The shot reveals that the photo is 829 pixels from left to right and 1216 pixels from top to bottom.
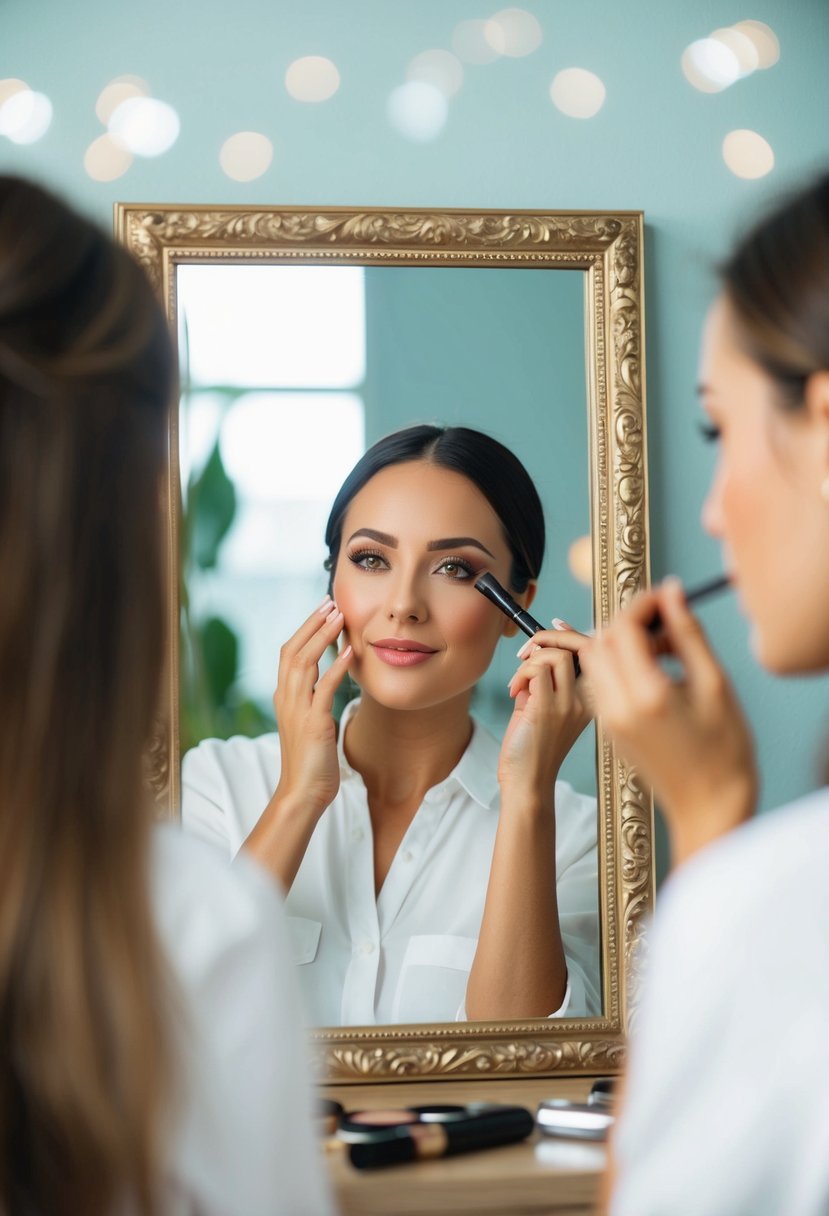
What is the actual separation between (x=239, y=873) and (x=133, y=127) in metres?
0.98

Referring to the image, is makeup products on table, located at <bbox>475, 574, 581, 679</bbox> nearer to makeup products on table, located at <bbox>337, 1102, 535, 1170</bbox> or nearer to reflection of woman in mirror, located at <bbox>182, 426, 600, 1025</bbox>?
reflection of woman in mirror, located at <bbox>182, 426, 600, 1025</bbox>

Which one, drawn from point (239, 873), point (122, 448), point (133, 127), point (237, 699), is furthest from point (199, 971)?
point (133, 127)

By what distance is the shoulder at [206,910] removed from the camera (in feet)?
1.87

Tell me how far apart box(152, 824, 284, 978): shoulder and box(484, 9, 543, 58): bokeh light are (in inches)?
42.0

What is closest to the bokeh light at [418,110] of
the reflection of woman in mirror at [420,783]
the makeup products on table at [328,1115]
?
the reflection of woman in mirror at [420,783]

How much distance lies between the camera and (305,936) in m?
1.26

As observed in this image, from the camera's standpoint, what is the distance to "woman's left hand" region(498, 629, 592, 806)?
4.16ft

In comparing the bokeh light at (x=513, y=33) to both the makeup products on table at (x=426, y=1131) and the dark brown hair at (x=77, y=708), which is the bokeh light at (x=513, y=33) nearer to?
the dark brown hair at (x=77, y=708)

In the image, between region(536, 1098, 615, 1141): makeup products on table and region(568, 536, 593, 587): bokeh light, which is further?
region(568, 536, 593, 587): bokeh light

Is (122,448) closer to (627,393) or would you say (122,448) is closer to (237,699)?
(237,699)

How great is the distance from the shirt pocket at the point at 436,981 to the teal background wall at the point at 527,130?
0.39 meters

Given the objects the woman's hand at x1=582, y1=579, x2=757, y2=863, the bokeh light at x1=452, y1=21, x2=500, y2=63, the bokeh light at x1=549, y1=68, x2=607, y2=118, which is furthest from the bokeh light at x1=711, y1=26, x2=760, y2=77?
the woman's hand at x1=582, y1=579, x2=757, y2=863

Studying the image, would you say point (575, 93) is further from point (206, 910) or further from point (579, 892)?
point (206, 910)

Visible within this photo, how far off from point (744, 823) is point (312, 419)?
67cm
